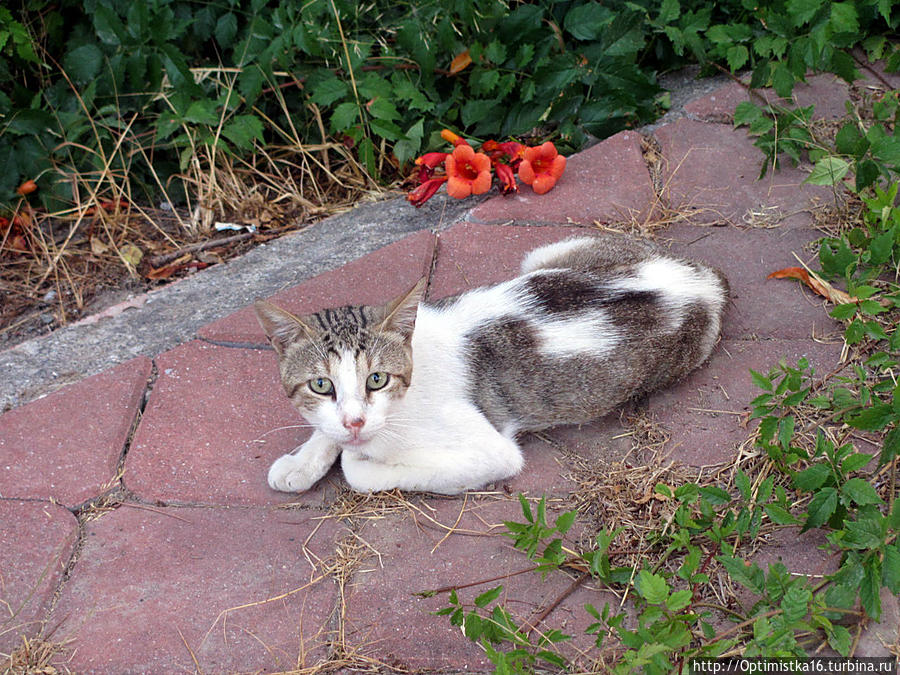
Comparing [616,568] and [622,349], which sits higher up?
[622,349]

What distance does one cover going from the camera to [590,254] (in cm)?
329

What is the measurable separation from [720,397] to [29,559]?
2266 mm

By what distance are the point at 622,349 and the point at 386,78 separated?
2232 millimetres

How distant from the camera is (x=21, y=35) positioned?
159 inches

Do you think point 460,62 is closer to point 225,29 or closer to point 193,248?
point 225,29

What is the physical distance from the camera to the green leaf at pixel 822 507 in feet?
7.30

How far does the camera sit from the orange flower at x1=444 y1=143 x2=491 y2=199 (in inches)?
149

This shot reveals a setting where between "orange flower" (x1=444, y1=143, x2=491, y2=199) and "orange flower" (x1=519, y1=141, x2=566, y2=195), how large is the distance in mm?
166

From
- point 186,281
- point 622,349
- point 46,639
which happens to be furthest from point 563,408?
point 186,281

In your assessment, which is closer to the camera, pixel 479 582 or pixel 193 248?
pixel 479 582

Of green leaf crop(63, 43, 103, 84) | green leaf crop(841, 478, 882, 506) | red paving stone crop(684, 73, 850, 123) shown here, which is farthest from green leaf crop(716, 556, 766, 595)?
green leaf crop(63, 43, 103, 84)

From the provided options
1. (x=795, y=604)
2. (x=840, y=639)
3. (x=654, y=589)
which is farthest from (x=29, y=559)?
(x=840, y=639)

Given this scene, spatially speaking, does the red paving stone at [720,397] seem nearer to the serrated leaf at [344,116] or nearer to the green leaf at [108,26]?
the serrated leaf at [344,116]

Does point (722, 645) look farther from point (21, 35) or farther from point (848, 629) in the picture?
point (21, 35)
